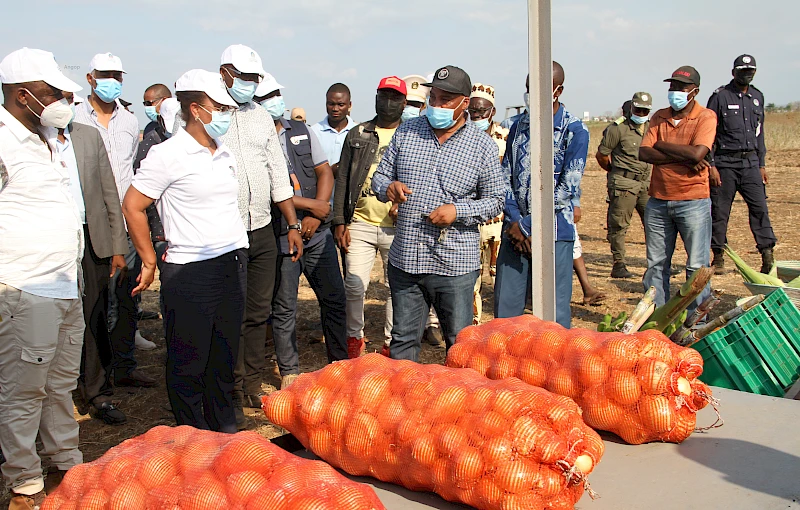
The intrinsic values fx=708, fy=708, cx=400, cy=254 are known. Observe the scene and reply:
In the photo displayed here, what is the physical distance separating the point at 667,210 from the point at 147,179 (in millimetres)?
4501

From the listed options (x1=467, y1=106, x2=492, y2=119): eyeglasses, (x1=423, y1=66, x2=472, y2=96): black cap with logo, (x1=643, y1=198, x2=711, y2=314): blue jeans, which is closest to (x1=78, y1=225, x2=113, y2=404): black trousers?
(x1=423, y1=66, x2=472, y2=96): black cap with logo

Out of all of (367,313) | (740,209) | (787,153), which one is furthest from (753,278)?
(787,153)

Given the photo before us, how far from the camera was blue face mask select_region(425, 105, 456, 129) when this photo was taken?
13.1 feet

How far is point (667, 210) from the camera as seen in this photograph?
20.5 feet

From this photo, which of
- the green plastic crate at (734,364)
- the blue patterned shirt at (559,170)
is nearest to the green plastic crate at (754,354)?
the green plastic crate at (734,364)

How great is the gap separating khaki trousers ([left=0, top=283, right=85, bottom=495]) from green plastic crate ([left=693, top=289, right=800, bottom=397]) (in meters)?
3.39

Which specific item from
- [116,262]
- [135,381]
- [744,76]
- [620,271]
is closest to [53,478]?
[116,262]

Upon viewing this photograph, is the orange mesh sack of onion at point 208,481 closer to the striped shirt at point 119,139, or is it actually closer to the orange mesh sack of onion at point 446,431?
the orange mesh sack of onion at point 446,431

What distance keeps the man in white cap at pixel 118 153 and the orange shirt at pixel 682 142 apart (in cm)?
446

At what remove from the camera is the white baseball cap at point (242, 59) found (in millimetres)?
4496

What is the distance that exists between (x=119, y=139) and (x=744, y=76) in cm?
691

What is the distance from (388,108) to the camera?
554 cm

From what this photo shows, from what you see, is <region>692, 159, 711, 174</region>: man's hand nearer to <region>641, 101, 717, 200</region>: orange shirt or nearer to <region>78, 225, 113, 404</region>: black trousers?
<region>641, 101, 717, 200</region>: orange shirt

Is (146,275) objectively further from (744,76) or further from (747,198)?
(744,76)
